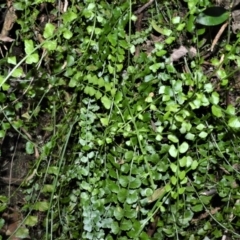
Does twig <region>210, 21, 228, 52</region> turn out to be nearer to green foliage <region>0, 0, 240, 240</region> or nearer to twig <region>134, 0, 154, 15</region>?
green foliage <region>0, 0, 240, 240</region>

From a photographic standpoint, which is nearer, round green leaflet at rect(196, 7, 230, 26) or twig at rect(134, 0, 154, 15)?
round green leaflet at rect(196, 7, 230, 26)

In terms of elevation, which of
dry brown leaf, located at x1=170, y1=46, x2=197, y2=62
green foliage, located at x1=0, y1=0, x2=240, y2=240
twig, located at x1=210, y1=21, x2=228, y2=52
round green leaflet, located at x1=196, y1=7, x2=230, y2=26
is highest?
round green leaflet, located at x1=196, y1=7, x2=230, y2=26

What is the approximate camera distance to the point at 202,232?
1.48 m

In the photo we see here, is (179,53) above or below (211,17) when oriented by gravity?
below

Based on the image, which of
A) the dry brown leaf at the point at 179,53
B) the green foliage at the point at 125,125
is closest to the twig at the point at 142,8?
the green foliage at the point at 125,125

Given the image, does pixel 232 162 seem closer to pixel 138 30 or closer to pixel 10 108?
pixel 138 30

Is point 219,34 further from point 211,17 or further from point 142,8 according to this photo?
point 142,8

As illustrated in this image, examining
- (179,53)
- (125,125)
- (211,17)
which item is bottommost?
(125,125)

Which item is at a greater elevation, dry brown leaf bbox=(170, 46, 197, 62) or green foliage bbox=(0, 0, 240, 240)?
dry brown leaf bbox=(170, 46, 197, 62)

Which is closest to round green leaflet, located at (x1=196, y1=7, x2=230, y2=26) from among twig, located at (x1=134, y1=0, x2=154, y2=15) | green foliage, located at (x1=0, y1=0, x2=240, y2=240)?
green foliage, located at (x1=0, y1=0, x2=240, y2=240)

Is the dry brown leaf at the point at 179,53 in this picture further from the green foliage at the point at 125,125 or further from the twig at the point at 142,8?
the twig at the point at 142,8

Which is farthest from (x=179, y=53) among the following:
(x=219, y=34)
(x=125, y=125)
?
(x=125, y=125)

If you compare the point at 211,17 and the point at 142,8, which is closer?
the point at 211,17

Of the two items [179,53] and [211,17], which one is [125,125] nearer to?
[179,53]
